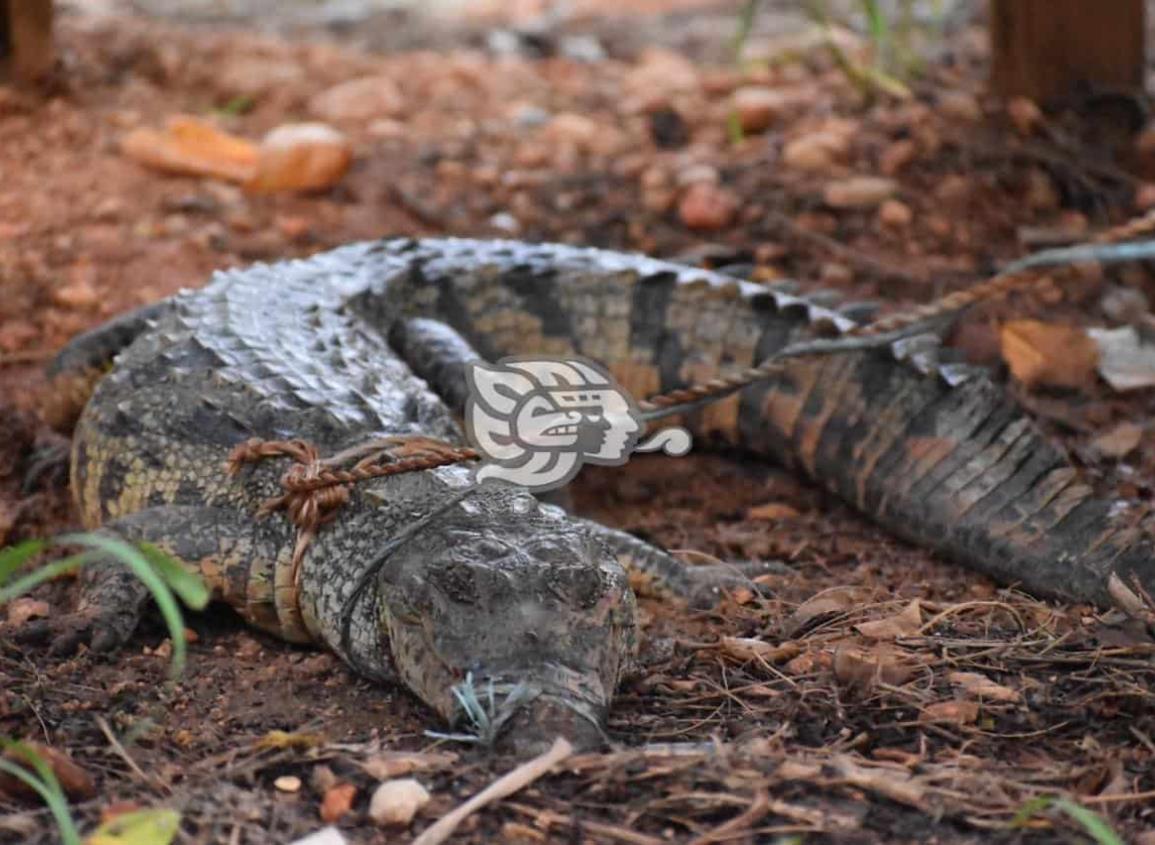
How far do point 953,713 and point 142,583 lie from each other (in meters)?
1.70

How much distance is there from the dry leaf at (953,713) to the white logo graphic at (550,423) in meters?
0.66

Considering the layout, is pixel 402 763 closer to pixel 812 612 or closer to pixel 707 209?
pixel 812 612

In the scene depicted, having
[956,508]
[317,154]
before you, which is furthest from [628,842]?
[317,154]

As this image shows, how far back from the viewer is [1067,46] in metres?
5.70

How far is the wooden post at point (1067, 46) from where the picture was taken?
564cm

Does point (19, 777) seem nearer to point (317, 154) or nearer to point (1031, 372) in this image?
point (1031, 372)

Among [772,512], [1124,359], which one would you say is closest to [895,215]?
[1124,359]

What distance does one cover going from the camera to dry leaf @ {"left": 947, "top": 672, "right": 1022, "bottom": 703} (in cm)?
277

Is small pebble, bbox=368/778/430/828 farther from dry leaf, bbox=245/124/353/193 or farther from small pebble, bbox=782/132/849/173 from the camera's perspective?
small pebble, bbox=782/132/849/173

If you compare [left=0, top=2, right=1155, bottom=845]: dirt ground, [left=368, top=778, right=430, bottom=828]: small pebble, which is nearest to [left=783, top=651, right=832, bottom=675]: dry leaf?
[left=0, top=2, right=1155, bottom=845]: dirt ground

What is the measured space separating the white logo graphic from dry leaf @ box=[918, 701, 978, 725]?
2.16ft

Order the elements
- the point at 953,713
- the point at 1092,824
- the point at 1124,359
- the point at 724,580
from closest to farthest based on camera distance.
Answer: the point at 1092,824 → the point at 953,713 → the point at 724,580 → the point at 1124,359

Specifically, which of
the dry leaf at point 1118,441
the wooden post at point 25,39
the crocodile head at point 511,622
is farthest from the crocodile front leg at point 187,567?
the wooden post at point 25,39

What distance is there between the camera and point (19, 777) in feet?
7.81
